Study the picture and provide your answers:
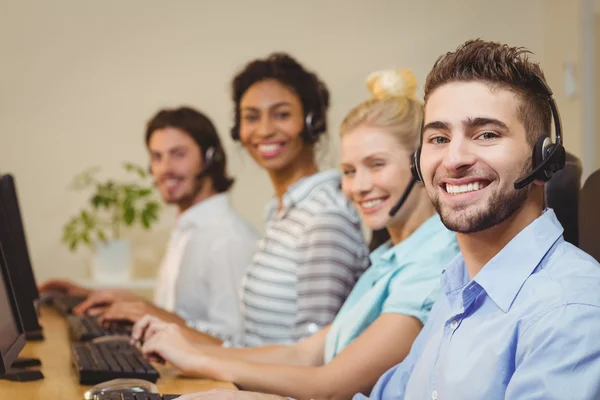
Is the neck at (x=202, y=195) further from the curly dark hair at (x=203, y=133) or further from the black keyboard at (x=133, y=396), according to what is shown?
the black keyboard at (x=133, y=396)

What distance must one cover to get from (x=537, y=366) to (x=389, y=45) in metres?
3.03

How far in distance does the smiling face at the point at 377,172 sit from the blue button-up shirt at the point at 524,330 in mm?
532

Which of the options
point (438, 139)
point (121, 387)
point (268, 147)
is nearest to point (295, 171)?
point (268, 147)

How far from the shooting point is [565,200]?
1578 millimetres

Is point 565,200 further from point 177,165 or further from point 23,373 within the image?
point 177,165

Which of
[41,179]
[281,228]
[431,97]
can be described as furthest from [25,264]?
[41,179]

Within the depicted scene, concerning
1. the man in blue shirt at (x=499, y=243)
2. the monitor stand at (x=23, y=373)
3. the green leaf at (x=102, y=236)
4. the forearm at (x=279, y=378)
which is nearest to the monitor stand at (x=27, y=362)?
the monitor stand at (x=23, y=373)

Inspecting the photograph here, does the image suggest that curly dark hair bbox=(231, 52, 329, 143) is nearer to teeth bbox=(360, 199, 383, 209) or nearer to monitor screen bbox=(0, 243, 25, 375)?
teeth bbox=(360, 199, 383, 209)

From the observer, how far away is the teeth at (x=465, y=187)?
1.16m

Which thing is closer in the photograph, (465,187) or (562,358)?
(562,358)

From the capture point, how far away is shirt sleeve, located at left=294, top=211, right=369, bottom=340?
198 centimetres

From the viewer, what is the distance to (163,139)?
3.11m

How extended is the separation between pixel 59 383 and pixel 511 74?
0.96m

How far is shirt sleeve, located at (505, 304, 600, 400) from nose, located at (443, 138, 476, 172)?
0.24 meters
